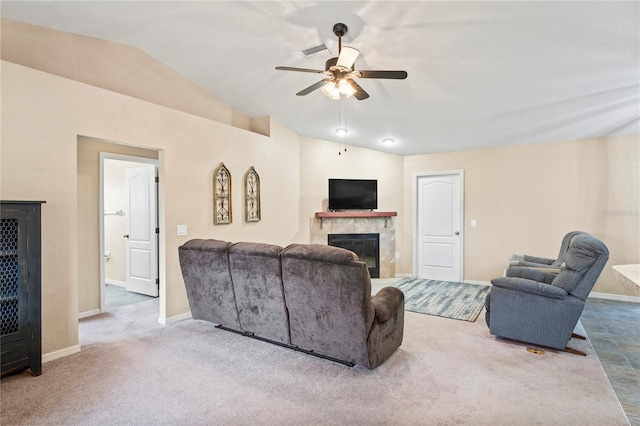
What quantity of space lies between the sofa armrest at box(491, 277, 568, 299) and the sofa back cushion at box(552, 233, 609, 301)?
3.2 inches

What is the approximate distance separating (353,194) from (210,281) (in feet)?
11.1

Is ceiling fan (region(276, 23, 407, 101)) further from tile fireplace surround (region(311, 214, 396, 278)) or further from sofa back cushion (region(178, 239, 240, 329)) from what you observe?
tile fireplace surround (region(311, 214, 396, 278))

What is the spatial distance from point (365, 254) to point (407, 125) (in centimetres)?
255

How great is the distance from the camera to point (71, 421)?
6.78 ft

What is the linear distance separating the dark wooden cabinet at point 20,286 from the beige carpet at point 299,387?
0.22m

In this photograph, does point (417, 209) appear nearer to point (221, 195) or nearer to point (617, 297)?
point (617, 297)

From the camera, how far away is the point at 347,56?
2.58 meters

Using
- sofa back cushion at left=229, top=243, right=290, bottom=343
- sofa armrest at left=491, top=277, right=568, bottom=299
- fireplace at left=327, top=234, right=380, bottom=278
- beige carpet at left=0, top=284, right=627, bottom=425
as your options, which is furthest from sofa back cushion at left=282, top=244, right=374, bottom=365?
→ fireplace at left=327, top=234, right=380, bottom=278

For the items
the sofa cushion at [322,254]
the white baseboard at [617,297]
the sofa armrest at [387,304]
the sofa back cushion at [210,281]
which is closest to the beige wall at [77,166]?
the sofa back cushion at [210,281]

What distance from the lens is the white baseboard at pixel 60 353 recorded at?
9.31 feet

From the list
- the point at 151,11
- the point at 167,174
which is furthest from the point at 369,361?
the point at 151,11

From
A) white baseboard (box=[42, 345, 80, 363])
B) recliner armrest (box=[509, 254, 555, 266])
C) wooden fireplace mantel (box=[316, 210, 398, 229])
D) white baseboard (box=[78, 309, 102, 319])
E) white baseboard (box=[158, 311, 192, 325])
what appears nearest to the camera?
white baseboard (box=[42, 345, 80, 363])

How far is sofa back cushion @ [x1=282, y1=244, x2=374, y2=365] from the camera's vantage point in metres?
2.49

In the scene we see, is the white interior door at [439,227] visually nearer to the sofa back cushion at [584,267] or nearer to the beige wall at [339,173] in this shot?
the beige wall at [339,173]
